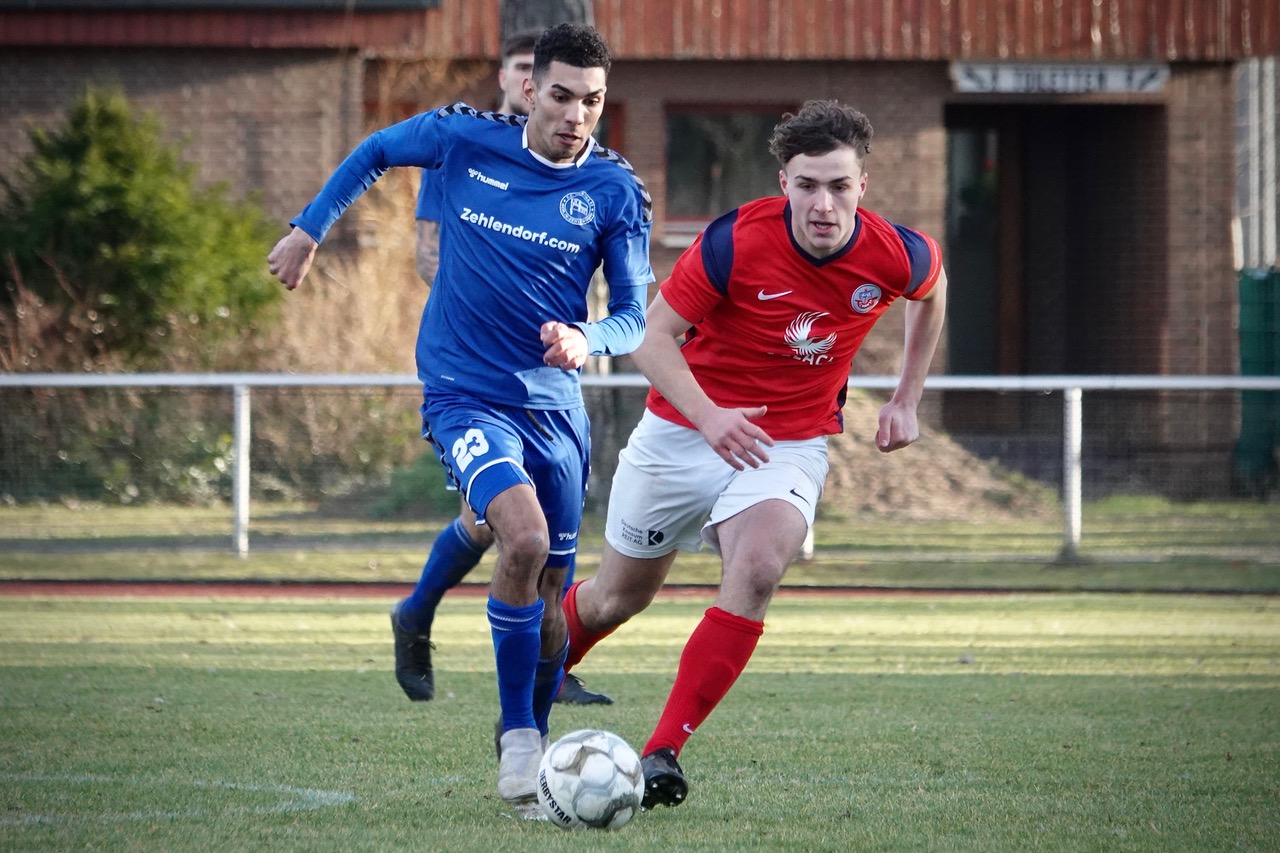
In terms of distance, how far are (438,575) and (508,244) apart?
1711mm

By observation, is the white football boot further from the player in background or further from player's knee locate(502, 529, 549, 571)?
the player in background

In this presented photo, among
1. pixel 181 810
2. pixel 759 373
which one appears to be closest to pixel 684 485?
pixel 759 373

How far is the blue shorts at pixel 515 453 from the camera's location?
4.95m

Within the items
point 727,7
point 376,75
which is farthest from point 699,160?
point 376,75

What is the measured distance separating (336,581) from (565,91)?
692cm

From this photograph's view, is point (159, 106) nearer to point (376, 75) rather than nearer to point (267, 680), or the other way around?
point (376, 75)

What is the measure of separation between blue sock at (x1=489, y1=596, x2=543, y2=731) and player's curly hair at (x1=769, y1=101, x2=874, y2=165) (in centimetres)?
167

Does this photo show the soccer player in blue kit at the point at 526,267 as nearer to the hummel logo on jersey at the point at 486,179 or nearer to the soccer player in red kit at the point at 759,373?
the hummel logo on jersey at the point at 486,179

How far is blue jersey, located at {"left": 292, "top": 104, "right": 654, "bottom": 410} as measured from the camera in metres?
5.21

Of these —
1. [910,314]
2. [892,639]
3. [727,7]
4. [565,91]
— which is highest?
[727,7]

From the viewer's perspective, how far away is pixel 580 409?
18.0 feet

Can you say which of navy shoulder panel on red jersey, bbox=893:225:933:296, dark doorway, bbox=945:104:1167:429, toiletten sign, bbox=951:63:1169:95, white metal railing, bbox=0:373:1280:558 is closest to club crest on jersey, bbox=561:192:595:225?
navy shoulder panel on red jersey, bbox=893:225:933:296

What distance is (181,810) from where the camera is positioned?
4.49m

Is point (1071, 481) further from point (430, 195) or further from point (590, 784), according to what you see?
point (590, 784)
